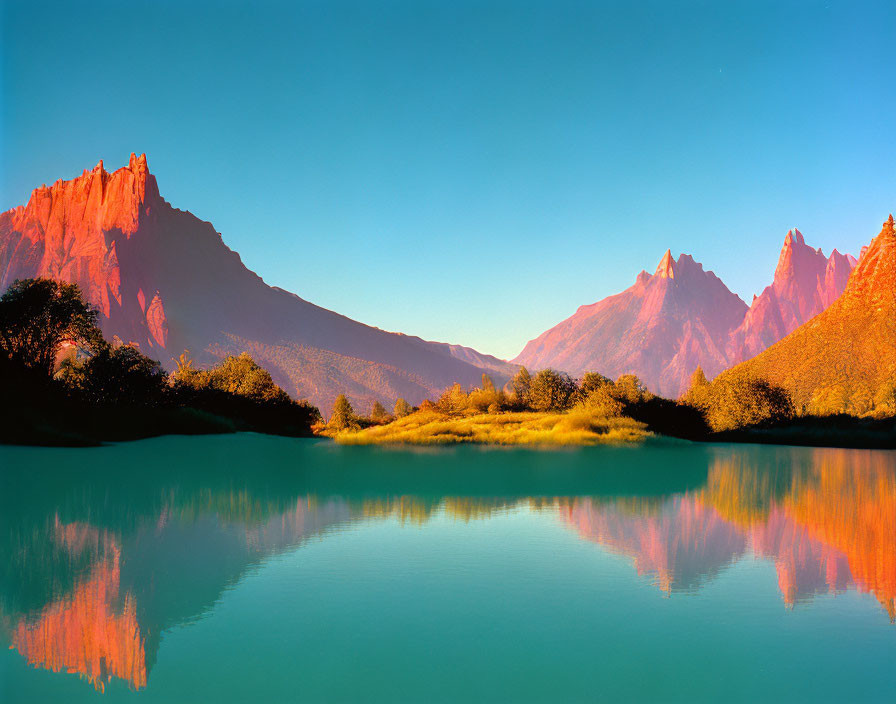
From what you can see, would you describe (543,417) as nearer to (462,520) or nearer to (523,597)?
(462,520)

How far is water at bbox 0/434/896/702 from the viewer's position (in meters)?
6.14

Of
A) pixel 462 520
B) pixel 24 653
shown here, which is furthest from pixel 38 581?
pixel 462 520

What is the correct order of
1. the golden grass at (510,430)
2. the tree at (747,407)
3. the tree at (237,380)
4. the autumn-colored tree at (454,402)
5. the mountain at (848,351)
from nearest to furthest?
1. the golden grass at (510,430)
2. the autumn-colored tree at (454,402)
3. the tree at (747,407)
4. the tree at (237,380)
5. the mountain at (848,351)

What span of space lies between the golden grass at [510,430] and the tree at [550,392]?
411 cm

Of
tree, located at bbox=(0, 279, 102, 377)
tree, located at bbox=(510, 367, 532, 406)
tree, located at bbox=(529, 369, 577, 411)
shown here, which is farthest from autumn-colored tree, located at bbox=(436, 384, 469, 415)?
tree, located at bbox=(0, 279, 102, 377)

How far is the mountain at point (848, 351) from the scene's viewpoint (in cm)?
8050

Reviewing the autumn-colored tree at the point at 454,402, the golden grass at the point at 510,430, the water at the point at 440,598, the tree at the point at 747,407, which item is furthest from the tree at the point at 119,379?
the tree at the point at 747,407

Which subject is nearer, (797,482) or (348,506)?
(348,506)

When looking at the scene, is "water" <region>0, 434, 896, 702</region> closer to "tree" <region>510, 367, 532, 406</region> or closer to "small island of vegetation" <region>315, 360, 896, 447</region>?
"small island of vegetation" <region>315, 360, 896, 447</region>

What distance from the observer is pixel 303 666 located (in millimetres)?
6344

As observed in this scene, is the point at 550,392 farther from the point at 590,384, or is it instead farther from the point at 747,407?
the point at 747,407

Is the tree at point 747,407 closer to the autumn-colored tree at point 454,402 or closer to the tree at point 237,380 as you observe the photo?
the autumn-colored tree at point 454,402

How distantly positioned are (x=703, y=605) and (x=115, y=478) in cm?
2154

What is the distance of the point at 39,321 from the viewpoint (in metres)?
41.8
